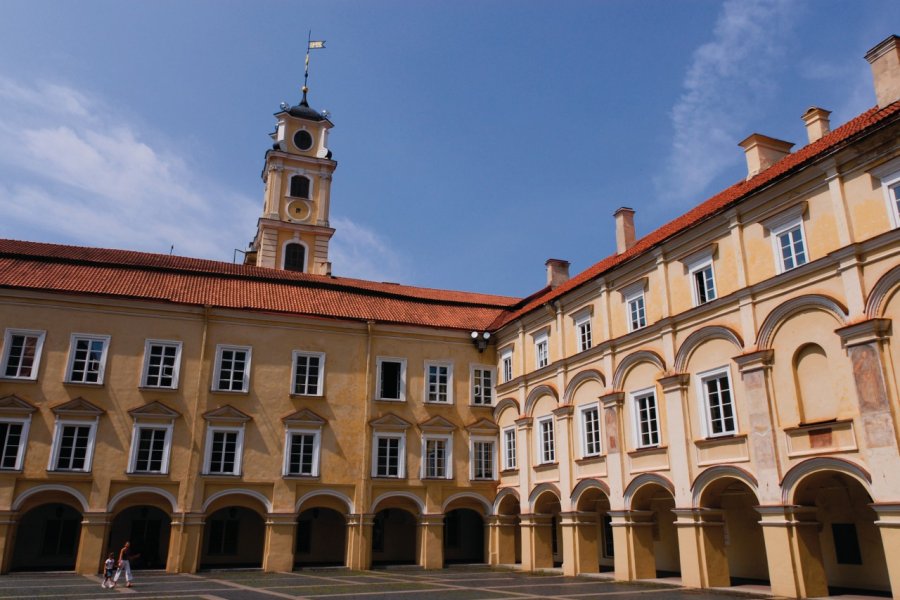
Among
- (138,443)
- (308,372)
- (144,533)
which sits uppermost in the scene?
(308,372)

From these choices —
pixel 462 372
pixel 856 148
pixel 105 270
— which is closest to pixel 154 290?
pixel 105 270

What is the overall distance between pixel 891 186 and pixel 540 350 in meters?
16.3

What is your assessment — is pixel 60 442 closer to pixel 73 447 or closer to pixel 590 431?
pixel 73 447

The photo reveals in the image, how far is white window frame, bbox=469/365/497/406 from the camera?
33750mm

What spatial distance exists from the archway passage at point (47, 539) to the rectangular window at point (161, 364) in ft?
22.2

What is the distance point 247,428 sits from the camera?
1168 inches

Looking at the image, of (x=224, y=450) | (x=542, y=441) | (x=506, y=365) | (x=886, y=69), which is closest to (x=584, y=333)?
(x=542, y=441)

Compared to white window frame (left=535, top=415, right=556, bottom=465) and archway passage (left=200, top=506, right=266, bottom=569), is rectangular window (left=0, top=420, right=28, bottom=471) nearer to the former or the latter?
archway passage (left=200, top=506, right=266, bottom=569)

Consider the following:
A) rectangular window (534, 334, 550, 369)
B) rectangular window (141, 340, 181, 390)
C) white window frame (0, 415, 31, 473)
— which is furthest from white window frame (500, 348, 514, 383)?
white window frame (0, 415, 31, 473)

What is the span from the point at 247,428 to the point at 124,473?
4.85 meters

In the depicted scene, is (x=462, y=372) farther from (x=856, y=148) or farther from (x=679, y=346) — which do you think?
(x=856, y=148)

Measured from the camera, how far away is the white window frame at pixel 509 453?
31.6 meters

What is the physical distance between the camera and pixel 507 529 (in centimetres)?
3203

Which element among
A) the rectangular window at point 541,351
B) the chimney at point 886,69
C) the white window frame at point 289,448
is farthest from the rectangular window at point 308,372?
the chimney at point 886,69
